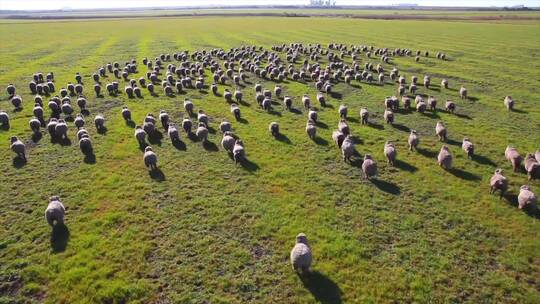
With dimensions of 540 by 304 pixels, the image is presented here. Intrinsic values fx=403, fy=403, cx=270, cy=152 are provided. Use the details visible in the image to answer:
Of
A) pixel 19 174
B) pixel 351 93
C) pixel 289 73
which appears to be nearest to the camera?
pixel 19 174

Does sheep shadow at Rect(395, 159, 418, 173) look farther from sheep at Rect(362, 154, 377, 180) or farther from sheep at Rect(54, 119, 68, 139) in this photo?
sheep at Rect(54, 119, 68, 139)

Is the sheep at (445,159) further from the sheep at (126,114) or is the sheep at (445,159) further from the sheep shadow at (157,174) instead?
the sheep at (126,114)

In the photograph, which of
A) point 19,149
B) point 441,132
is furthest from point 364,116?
point 19,149

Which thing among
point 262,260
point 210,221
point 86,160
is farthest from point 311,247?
point 86,160

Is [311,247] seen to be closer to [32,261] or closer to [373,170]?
[373,170]

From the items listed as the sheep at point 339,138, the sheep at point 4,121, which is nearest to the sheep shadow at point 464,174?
the sheep at point 339,138
